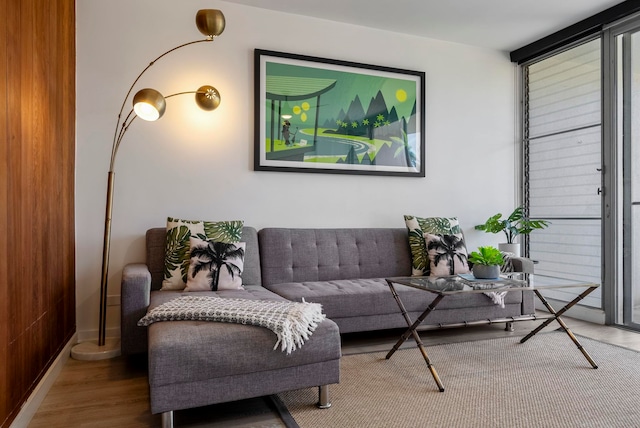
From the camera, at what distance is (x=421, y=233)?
12.4 feet

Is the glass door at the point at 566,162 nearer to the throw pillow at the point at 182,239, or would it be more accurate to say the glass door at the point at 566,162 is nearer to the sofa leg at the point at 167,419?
the throw pillow at the point at 182,239

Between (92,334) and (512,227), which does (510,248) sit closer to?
(512,227)

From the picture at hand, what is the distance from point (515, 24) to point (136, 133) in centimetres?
338

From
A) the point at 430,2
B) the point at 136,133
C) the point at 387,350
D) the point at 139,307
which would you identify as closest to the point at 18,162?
the point at 139,307

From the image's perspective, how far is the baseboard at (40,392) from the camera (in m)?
1.89

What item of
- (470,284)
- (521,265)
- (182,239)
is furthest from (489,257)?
(182,239)

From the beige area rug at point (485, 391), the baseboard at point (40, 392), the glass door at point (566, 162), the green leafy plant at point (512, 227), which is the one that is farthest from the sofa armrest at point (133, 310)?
the glass door at point (566, 162)

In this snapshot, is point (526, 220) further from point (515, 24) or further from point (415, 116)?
point (515, 24)

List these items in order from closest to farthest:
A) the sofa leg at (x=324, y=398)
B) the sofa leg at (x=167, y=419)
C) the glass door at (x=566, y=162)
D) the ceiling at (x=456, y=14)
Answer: the sofa leg at (x=167, y=419) < the sofa leg at (x=324, y=398) < the ceiling at (x=456, y=14) < the glass door at (x=566, y=162)

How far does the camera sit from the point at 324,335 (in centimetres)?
209

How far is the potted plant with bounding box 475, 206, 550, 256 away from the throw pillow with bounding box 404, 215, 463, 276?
1.75 feet

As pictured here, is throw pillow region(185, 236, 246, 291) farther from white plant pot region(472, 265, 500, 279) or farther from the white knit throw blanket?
white plant pot region(472, 265, 500, 279)

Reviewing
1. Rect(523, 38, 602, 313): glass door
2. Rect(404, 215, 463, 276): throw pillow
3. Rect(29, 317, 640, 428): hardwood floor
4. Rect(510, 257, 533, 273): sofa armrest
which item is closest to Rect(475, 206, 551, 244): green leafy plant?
Rect(523, 38, 602, 313): glass door

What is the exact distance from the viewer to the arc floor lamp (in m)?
2.83
